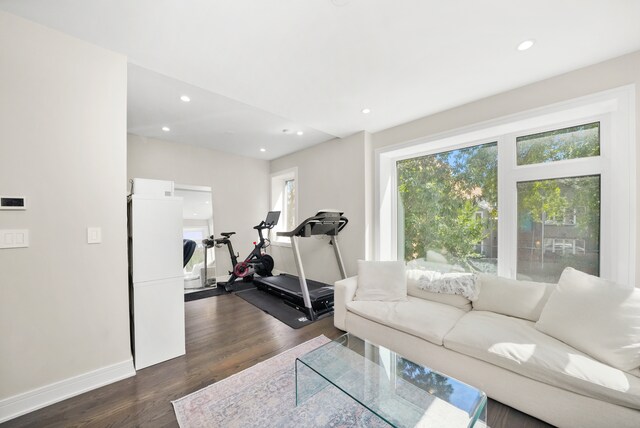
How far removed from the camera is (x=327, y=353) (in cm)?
177

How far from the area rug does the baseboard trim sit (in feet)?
2.16

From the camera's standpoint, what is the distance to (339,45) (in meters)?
1.85

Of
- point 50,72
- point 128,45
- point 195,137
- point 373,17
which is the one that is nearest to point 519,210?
point 373,17

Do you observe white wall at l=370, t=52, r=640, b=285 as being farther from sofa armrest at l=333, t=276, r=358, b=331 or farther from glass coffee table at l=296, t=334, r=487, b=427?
sofa armrest at l=333, t=276, r=358, b=331

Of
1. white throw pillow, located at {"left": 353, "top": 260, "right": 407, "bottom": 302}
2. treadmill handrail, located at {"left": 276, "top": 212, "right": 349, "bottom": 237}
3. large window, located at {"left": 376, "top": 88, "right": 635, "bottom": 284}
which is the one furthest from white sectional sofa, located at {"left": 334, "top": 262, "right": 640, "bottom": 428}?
treadmill handrail, located at {"left": 276, "top": 212, "right": 349, "bottom": 237}

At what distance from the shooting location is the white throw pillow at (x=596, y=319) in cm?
142

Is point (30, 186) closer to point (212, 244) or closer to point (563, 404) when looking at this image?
point (212, 244)

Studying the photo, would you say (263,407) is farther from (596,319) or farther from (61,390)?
(596,319)

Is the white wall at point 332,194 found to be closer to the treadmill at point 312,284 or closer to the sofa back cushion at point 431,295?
the treadmill at point 312,284

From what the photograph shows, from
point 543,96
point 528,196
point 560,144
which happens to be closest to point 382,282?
point 528,196

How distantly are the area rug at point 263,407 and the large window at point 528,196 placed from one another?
6.99 feet

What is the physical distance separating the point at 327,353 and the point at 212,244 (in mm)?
3518

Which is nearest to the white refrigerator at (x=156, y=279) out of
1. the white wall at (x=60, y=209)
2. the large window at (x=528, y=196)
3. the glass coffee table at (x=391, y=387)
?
the white wall at (x=60, y=209)

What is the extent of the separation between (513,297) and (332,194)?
2701 mm
